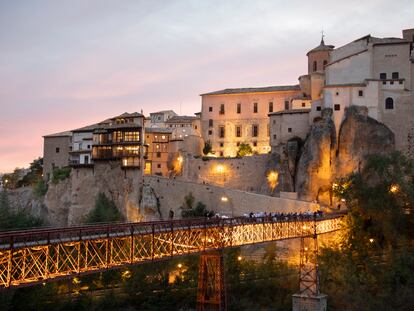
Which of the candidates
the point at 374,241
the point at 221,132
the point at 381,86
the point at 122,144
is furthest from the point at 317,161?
the point at 122,144

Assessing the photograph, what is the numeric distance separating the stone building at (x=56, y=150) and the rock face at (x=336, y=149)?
120 ft

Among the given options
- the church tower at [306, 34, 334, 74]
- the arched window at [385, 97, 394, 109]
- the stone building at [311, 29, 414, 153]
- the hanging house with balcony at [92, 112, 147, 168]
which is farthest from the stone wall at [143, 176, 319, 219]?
the church tower at [306, 34, 334, 74]

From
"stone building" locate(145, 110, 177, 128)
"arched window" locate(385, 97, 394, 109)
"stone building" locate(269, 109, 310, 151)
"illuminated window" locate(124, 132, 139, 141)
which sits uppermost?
"stone building" locate(145, 110, 177, 128)

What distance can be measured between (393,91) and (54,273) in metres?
53.2

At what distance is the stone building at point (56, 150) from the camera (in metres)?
91.2

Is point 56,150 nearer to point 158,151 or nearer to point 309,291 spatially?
point 158,151

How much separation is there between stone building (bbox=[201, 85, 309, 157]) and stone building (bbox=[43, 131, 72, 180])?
2021cm

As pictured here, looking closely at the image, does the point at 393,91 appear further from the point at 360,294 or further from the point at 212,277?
the point at 212,277

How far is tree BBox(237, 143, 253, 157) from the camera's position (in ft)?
282

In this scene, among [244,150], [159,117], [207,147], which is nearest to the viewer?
[244,150]

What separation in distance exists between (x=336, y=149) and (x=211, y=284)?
36.7 m

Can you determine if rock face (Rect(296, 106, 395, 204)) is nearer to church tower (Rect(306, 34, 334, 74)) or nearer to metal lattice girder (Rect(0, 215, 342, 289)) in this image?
metal lattice girder (Rect(0, 215, 342, 289))

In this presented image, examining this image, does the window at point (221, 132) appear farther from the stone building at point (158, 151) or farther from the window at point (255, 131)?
the stone building at point (158, 151)

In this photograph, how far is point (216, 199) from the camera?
71812mm
